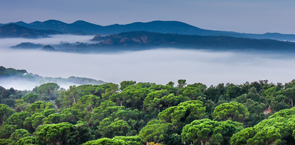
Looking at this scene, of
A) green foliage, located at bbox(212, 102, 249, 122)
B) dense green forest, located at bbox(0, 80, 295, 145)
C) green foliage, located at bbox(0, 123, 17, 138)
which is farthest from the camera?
green foliage, located at bbox(0, 123, 17, 138)

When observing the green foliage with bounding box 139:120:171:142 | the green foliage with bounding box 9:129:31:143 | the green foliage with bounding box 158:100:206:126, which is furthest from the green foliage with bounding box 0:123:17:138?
the green foliage with bounding box 158:100:206:126

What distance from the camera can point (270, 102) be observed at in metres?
37.0

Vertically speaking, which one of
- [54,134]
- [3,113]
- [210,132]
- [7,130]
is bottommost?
[7,130]

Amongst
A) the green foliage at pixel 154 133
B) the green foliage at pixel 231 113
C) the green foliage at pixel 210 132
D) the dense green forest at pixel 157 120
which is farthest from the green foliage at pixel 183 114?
the green foliage at pixel 210 132

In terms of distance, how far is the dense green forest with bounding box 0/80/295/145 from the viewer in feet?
71.9

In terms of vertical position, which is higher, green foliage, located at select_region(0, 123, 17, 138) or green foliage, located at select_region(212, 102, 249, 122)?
green foliage, located at select_region(212, 102, 249, 122)

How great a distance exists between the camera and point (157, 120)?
2802cm

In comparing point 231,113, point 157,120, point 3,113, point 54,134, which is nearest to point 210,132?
point 157,120

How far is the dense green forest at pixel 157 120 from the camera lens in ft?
71.9

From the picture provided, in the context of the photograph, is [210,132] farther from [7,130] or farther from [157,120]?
[7,130]

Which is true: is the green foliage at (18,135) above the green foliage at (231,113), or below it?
below

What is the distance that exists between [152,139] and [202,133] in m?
5.39

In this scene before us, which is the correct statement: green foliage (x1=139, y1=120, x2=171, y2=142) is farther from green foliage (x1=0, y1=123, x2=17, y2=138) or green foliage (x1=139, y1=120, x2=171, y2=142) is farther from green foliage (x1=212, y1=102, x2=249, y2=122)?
green foliage (x1=0, y1=123, x2=17, y2=138)

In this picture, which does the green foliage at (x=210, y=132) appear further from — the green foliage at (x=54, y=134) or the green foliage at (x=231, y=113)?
the green foliage at (x=54, y=134)
